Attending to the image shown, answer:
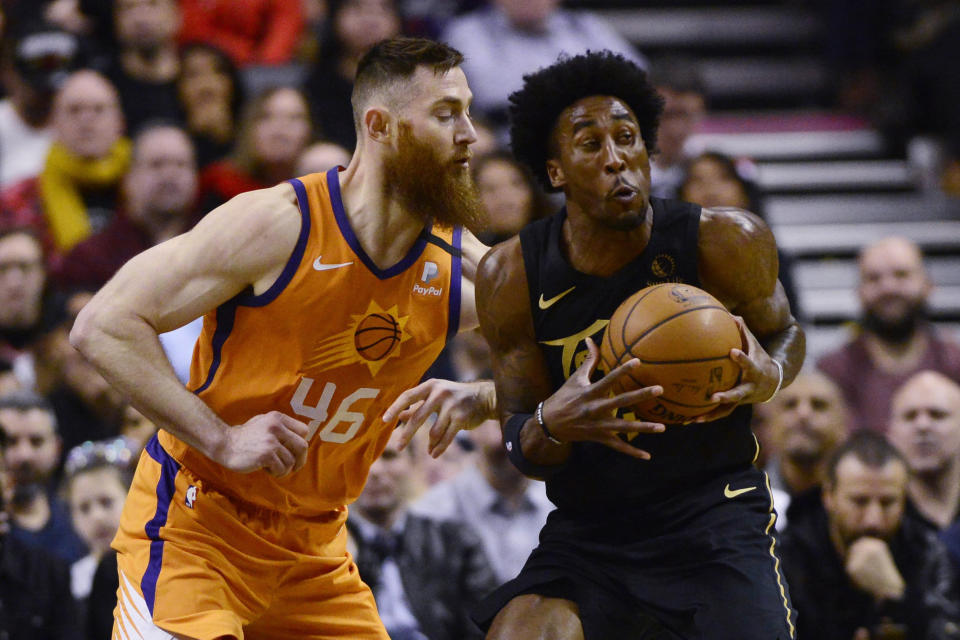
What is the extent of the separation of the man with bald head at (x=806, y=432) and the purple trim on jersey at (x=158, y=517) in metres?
3.49

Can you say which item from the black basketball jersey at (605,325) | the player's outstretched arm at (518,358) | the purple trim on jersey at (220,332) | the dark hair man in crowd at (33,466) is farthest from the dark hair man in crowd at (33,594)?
the black basketball jersey at (605,325)

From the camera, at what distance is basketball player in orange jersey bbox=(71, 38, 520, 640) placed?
12.4 feet

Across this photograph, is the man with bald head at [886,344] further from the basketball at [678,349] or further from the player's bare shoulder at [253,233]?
the player's bare shoulder at [253,233]

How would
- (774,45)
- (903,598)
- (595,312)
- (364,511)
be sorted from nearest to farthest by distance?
(595,312) → (903,598) → (364,511) → (774,45)

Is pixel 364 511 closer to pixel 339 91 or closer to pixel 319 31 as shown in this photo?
pixel 339 91

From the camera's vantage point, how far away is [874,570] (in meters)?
5.81

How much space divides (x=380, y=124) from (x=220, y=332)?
0.80 m

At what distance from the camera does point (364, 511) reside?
6.29 meters

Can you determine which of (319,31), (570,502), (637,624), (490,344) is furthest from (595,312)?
(319,31)

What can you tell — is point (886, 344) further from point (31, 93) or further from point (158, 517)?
point (31, 93)

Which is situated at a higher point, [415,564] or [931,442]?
[931,442]

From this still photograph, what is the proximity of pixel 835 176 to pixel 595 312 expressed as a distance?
6.91 m

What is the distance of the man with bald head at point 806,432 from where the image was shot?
662 centimetres

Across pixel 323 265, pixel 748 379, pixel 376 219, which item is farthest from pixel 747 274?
pixel 323 265
